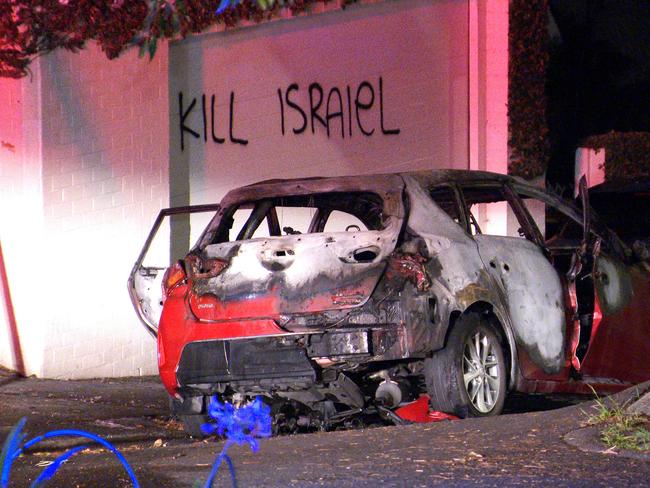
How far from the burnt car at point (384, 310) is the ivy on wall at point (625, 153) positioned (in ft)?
44.8

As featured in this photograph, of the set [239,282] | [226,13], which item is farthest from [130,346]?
[239,282]

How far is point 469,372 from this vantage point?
25.5 ft

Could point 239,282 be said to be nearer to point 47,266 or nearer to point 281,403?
point 281,403

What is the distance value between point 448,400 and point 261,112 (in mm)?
5936

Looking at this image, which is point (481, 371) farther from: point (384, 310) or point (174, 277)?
point (174, 277)

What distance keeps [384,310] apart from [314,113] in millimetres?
6391

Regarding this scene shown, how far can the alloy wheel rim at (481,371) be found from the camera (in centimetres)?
775

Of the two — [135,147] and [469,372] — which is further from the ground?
[135,147]

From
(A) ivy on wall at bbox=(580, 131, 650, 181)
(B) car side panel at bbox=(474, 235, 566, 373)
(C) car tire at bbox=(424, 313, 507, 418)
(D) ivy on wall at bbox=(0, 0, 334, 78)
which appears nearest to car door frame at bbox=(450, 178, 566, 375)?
(B) car side panel at bbox=(474, 235, 566, 373)

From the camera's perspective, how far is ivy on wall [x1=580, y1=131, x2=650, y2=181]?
22016 mm

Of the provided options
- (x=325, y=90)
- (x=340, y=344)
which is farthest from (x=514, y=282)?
(x=325, y=90)

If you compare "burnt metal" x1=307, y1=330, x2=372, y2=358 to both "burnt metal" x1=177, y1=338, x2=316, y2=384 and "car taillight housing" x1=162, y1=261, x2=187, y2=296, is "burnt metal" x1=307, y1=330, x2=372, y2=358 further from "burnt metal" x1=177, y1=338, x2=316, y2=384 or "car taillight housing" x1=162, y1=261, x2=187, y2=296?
"car taillight housing" x1=162, y1=261, x2=187, y2=296

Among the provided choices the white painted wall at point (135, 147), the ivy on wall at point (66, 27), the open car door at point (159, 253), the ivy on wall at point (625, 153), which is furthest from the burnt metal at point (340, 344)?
the ivy on wall at point (625, 153)

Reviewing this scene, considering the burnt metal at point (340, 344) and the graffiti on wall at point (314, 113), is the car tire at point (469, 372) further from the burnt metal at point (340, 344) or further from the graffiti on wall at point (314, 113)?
the graffiti on wall at point (314, 113)
